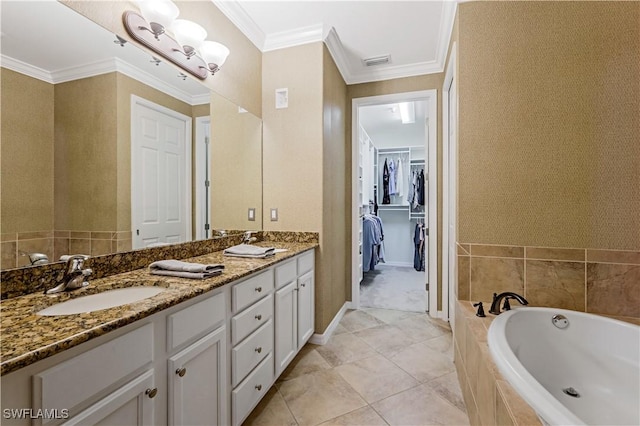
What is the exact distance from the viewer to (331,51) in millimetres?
2598

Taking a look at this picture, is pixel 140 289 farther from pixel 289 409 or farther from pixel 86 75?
pixel 289 409

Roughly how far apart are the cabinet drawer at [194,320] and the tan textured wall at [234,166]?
95 centimetres

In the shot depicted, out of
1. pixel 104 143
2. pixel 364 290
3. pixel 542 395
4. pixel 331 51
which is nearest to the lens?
pixel 542 395

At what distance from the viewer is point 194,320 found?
1.12 meters

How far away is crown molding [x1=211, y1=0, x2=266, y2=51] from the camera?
81.4 inches

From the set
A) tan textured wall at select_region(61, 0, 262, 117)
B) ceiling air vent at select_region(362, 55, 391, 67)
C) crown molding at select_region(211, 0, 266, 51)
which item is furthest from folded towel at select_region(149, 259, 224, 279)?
ceiling air vent at select_region(362, 55, 391, 67)

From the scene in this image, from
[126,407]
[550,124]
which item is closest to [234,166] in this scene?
[126,407]

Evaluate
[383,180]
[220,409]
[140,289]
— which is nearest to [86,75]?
[140,289]

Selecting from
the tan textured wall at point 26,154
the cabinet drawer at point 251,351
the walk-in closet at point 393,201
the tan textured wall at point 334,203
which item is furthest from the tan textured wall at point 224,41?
the walk-in closet at point 393,201

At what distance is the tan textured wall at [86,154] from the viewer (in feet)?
3.91

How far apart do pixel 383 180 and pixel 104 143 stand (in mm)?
4737

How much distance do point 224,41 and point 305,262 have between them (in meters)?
1.73

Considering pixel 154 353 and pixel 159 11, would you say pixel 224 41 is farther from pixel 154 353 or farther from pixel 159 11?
pixel 154 353

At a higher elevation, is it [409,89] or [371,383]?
[409,89]
